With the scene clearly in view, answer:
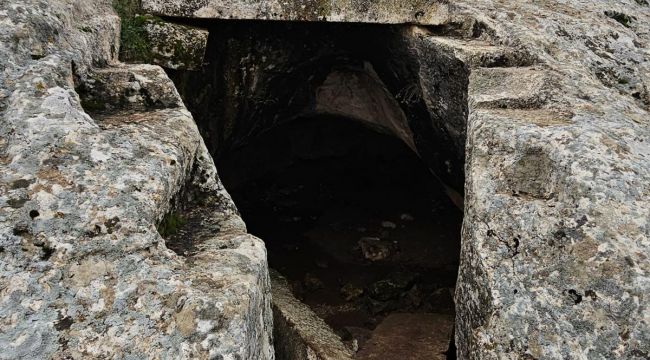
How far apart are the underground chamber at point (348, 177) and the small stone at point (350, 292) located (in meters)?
0.02

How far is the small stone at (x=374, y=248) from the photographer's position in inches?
289

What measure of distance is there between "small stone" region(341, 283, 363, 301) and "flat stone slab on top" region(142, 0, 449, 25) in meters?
3.15

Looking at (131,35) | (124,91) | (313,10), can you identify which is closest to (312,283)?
(313,10)

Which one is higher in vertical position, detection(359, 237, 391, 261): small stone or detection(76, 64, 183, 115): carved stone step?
detection(76, 64, 183, 115): carved stone step

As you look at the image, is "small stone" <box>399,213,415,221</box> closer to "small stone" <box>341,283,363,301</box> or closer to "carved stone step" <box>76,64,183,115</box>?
"small stone" <box>341,283,363,301</box>

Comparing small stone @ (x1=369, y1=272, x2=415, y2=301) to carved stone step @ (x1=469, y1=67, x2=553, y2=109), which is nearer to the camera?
carved stone step @ (x1=469, y1=67, x2=553, y2=109)

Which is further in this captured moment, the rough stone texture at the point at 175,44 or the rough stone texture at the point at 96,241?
the rough stone texture at the point at 175,44

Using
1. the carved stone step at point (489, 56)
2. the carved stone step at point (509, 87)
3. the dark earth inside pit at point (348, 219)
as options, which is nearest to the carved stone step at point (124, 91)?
the carved stone step at point (509, 87)

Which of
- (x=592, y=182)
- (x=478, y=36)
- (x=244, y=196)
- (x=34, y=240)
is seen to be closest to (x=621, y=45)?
(x=478, y=36)

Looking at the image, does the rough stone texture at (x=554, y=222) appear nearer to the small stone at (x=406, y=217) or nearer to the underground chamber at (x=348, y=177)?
the underground chamber at (x=348, y=177)

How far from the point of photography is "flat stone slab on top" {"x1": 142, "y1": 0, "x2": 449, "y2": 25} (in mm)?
4816

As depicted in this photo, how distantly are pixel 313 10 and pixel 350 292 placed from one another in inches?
130

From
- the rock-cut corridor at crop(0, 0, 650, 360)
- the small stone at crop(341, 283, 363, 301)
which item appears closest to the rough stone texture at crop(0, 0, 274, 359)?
the rock-cut corridor at crop(0, 0, 650, 360)

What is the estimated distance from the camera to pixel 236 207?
3320 millimetres
